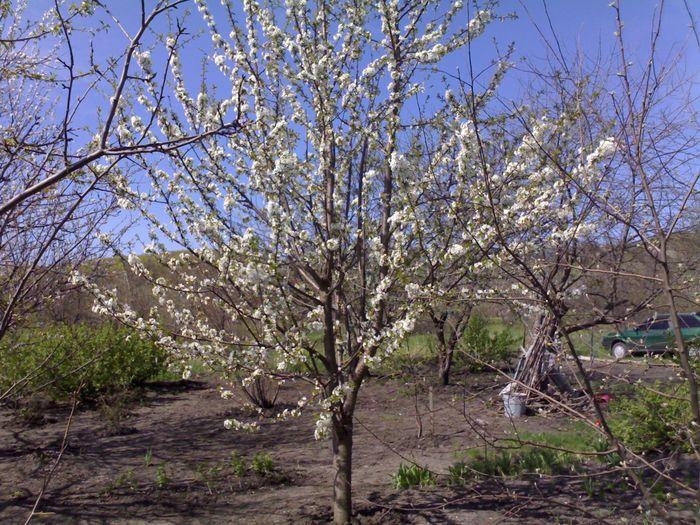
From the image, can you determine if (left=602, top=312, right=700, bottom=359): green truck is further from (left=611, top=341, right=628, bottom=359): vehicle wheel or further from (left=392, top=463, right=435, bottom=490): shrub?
(left=392, top=463, right=435, bottom=490): shrub

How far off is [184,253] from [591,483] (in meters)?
3.70

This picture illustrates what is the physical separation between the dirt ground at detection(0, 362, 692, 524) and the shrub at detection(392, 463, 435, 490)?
64mm

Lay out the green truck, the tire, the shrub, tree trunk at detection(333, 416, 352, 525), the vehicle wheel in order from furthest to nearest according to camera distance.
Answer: the shrub → tree trunk at detection(333, 416, 352, 525) → the vehicle wheel → the tire → the green truck

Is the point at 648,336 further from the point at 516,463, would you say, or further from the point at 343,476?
the point at 343,476

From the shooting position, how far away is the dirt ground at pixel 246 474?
4.42 m

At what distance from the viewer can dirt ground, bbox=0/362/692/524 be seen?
4418mm

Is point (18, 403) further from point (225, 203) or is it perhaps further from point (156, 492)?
point (225, 203)

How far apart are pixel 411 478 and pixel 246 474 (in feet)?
5.18

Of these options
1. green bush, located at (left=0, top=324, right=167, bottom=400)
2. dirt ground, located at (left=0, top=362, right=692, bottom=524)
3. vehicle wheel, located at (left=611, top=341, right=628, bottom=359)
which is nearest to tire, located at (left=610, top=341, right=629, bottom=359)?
vehicle wheel, located at (left=611, top=341, right=628, bottom=359)

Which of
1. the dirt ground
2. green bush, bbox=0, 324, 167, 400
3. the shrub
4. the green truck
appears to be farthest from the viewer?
green bush, bbox=0, 324, 167, 400

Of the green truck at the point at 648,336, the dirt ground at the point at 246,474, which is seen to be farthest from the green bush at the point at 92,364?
the green truck at the point at 648,336

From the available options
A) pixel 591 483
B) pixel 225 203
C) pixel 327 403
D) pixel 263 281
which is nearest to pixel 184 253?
pixel 225 203

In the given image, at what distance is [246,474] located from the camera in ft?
17.9

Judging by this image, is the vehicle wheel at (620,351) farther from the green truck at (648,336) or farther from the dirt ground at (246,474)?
the dirt ground at (246,474)
